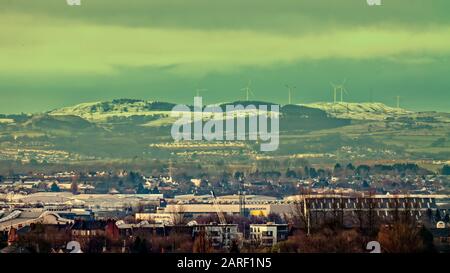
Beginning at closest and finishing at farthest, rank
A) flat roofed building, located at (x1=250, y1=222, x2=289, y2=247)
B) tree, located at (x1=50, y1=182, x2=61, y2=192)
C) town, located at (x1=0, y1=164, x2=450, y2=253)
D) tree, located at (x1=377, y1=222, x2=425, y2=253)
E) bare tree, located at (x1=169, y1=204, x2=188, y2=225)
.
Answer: tree, located at (x1=377, y1=222, x2=425, y2=253) < town, located at (x1=0, y1=164, x2=450, y2=253) < flat roofed building, located at (x1=250, y1=222, x2=289, y2=247) < bare tree, located at (x1=169, y1=204, x2=188, y2=225) < tree, located at (x1=50, y1=182, x2=61, y2=192)

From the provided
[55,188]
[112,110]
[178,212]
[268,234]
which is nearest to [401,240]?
[268,234]

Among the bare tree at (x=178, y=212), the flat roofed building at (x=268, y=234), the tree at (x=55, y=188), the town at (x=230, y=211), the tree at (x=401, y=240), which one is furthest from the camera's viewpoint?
the tree at (x=55, y=188)

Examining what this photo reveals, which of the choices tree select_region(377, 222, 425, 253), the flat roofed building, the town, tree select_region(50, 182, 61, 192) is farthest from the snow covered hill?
tree select_region(377, 222, 425, 253)

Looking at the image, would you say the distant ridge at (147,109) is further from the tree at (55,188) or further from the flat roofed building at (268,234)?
the flat roofed building at (268,234)

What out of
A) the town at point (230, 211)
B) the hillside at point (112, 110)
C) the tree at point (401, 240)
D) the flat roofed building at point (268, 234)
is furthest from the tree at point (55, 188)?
the tree at point (401, 240)

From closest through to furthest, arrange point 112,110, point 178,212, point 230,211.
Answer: point 178,212, point 230,211, point 112,110

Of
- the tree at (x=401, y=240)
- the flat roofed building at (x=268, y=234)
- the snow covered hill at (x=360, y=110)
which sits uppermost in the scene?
the snow covered hill at (x=360, y=110)

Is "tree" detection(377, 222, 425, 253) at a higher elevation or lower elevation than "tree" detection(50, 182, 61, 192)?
higher

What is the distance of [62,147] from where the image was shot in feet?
413

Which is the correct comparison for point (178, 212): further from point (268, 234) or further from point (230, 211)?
point (268, 234)

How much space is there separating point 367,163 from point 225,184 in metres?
14.8

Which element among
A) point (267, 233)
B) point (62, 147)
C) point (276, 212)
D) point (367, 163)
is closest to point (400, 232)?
point (267, 233)

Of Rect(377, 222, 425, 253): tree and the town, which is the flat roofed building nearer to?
the town

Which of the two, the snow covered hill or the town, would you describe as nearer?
the town
